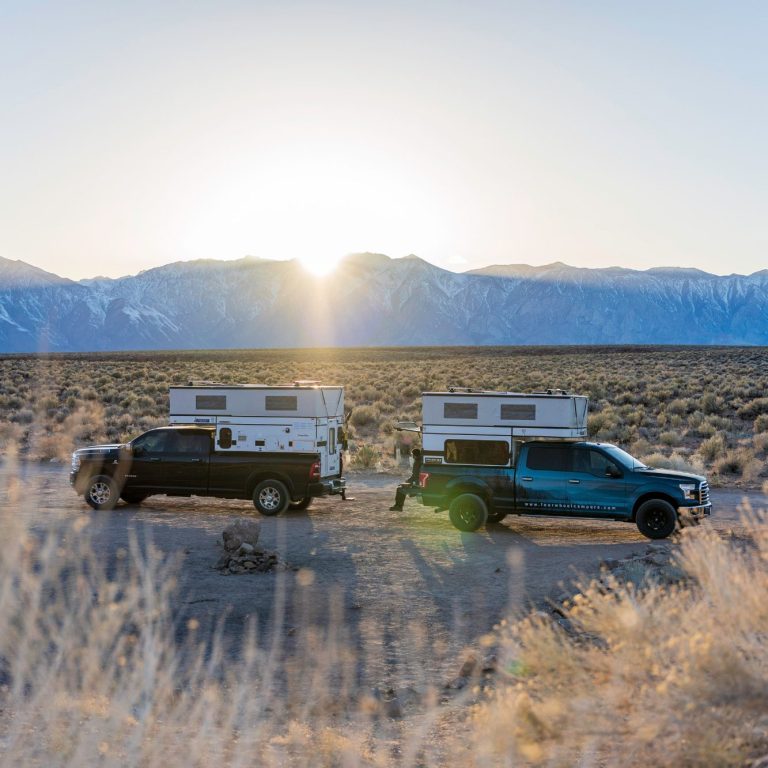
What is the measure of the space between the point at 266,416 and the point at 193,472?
6.02 ft

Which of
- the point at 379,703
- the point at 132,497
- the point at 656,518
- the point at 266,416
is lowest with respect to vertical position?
the point at 132,497

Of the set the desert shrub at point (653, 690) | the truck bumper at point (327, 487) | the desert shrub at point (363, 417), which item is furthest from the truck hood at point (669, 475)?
the desert shrub at point (363, 417)

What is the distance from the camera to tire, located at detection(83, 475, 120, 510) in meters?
18.8

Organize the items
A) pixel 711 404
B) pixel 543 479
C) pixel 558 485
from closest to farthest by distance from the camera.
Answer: pixel 558 485
pixel 543 479
pixel 711 404

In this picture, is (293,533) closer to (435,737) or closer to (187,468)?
(187,468)

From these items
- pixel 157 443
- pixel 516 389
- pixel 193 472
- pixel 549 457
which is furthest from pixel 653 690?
pixel 516 389

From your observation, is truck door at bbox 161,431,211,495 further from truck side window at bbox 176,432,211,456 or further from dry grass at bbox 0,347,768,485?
dry grass at bbox 0,347,768,485

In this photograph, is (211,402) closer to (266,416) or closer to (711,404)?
(266,416)

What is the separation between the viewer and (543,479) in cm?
1584

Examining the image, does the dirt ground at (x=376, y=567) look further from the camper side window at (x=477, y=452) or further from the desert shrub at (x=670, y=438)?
the desert shrub at (x=670, y=438)

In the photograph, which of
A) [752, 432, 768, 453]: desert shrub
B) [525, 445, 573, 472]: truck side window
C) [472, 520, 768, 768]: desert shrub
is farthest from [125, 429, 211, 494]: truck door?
[752, 432, 768, 453]: desert shrub

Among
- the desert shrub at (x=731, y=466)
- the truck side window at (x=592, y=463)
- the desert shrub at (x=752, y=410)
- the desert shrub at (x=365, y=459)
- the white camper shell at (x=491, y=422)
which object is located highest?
the white camper shell at (x=491, y=422)

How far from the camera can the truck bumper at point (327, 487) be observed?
59.8 feet

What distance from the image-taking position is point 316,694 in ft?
27.8
